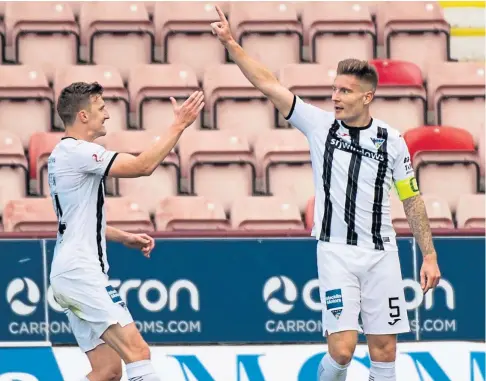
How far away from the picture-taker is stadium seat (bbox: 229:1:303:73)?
11508 mm

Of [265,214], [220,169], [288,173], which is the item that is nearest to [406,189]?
[265,214]

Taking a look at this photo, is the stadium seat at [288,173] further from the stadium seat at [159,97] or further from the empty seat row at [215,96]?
the stadium seat at [159,97]

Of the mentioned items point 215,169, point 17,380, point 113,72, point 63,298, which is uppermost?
point 113,72

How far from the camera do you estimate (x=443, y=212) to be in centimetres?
955

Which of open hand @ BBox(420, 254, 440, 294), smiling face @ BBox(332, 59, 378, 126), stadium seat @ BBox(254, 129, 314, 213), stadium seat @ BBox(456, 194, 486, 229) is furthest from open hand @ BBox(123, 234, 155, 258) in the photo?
stadium seat @ BBox(456, 194, 486, 229)

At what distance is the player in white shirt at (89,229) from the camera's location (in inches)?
256

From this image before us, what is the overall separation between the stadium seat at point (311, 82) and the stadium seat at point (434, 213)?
155 cm

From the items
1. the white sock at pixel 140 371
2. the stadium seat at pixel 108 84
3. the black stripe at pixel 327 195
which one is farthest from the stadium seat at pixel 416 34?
the white sock at pixel 140 371

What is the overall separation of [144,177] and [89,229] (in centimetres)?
342

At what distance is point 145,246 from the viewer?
6941 millimetres

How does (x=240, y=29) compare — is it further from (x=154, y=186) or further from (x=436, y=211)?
(x=436, y=211)

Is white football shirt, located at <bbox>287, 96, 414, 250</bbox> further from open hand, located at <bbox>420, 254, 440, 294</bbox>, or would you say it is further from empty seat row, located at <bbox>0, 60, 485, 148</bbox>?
empty seat row, located at <bbox>0, 60, 485, 148</bbox>

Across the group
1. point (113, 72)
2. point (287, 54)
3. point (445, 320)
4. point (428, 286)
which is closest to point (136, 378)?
point (428, 286)

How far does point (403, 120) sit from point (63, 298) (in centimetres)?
509
